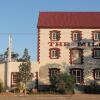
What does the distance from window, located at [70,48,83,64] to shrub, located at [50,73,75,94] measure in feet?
15.7

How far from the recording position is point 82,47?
189 feet

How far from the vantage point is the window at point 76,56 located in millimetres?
57375

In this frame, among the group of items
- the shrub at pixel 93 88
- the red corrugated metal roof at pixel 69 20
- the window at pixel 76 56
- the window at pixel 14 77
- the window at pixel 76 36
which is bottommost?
the shrub at pixel 93 88

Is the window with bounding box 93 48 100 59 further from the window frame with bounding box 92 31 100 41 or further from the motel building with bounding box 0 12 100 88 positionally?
the window frame with bounding box 92 31 100 41

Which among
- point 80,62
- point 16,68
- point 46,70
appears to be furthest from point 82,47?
point 16,68

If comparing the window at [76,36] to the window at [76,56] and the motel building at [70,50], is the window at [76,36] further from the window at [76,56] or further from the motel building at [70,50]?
the window at [76,56]

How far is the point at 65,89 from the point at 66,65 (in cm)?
616

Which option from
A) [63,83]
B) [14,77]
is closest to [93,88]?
[63,83]

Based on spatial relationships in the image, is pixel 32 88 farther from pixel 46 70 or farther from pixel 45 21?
pixel 45 21

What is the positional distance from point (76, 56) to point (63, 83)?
683 centimetres

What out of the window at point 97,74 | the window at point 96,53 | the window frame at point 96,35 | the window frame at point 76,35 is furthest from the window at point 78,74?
the window frame at point 96,35

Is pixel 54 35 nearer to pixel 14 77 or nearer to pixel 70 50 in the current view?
pixel 70 50

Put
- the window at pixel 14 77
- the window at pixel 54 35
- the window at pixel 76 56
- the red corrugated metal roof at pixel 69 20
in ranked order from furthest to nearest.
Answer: the red corrugated metal roof at pixel 69 20
the window at pixel 54 35
the window at pixel 76 56
the window at pixel 14 77

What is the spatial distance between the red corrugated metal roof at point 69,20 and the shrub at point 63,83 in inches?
328
